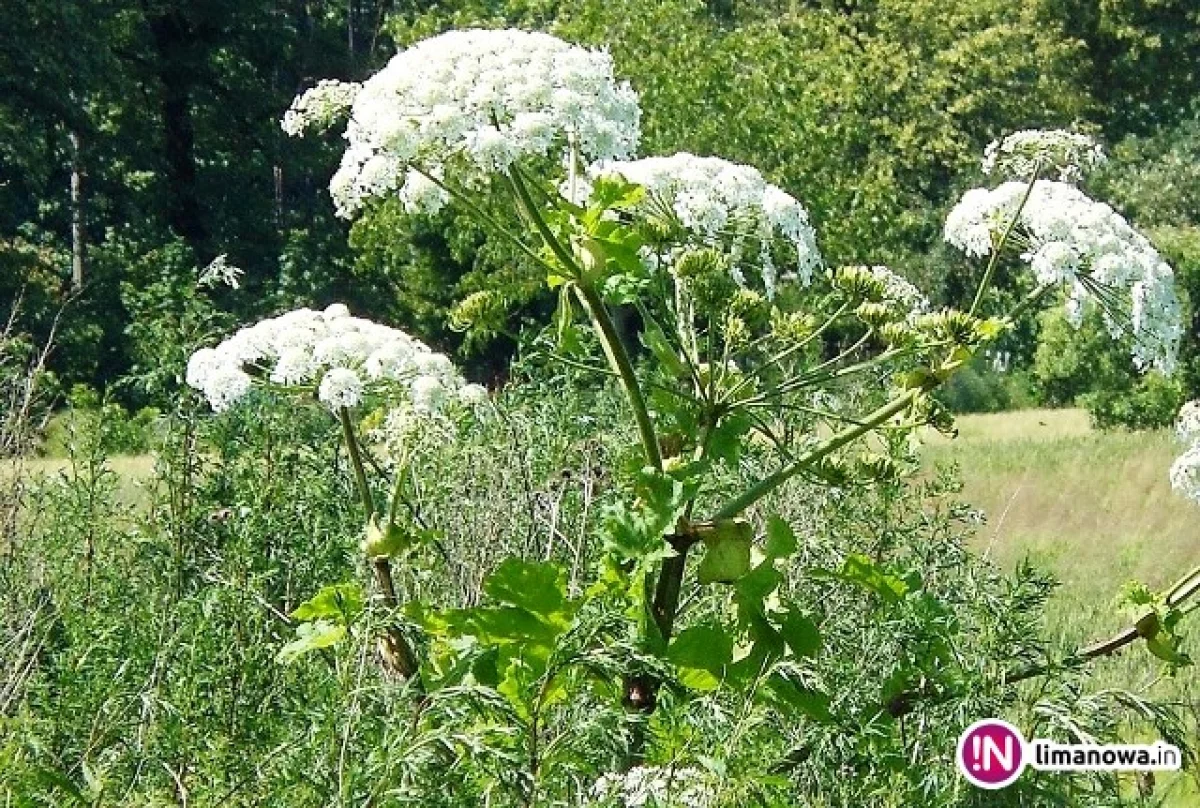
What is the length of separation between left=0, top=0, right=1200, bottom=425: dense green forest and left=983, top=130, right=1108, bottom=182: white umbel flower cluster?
16.0 meters

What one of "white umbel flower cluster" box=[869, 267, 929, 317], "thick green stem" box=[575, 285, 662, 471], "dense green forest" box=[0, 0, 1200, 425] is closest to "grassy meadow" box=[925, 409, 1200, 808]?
"white umbel flower cluster" box=[869, 267, 929, 317]

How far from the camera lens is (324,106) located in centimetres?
418

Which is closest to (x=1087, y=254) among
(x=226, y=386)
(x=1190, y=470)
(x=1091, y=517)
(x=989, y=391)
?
(x=1190, y=470)

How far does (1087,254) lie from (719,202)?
91 cm

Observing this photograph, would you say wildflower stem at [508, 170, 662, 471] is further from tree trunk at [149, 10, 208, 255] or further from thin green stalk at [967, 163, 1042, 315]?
tree trunk at [149, 10, 208, 255]

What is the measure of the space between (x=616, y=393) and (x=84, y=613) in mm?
2724

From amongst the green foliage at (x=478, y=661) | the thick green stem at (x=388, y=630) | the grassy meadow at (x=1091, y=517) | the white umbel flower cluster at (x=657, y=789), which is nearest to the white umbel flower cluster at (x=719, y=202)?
the green foliage at (x=478, y=661)

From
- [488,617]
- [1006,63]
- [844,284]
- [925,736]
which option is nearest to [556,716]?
[488,617]

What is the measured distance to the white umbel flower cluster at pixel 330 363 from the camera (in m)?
4.12

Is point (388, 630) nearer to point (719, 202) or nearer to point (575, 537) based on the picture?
point (719, 202)

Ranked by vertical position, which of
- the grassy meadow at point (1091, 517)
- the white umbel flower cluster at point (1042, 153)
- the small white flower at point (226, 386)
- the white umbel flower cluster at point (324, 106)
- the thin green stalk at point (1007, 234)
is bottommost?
the grassy meadow at point (1091, 517)

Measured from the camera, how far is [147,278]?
109ft

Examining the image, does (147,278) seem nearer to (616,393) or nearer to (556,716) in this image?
(616,393)

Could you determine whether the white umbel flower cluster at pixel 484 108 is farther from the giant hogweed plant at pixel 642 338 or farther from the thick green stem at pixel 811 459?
the thick green stem at pixel 811 459
